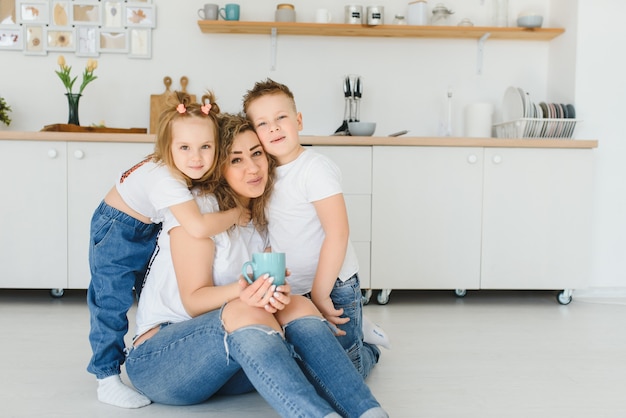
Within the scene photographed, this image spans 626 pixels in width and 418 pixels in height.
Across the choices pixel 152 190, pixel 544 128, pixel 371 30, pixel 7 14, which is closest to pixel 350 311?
pixel 152 190

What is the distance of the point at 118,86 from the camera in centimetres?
336

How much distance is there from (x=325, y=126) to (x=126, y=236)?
192 cm

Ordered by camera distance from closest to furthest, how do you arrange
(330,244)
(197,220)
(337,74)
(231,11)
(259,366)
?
(259,366), (197,220), (330,244), (231,11), (337,74)

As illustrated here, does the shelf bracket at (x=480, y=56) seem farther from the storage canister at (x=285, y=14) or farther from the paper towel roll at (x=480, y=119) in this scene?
the storage canister at (x=285, y=14)

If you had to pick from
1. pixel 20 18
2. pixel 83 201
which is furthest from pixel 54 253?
pixel 20 18

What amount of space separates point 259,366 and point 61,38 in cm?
268

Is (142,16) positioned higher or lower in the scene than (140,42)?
higher

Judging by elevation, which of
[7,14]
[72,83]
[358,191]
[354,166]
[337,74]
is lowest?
[358,191]

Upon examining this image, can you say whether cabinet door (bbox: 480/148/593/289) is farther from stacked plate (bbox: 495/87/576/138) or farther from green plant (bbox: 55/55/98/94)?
green plant (bbox: 55/55/98/94)

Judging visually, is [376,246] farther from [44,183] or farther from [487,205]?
[44,183]

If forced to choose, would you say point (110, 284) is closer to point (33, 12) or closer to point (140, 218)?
point (140, 218)

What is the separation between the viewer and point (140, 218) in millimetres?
1674

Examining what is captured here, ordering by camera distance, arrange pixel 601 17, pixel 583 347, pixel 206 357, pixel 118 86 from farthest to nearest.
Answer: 1. pixel 118 86
2. pixel 601 17
3. pixel 583 347
4. pixel 206 357

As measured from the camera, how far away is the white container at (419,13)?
3270 millimetres
